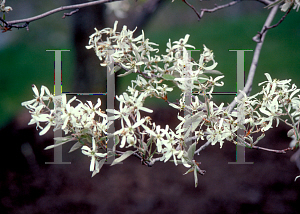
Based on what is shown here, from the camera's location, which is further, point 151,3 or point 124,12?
point 124,12

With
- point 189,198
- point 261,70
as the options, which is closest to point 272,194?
point 189,198

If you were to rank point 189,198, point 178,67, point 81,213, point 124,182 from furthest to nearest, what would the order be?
point 124,182 < point 189,198 < point 81,213 < point 178,67

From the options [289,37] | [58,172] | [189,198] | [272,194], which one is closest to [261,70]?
[289,37]

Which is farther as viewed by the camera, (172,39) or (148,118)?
(172,39)

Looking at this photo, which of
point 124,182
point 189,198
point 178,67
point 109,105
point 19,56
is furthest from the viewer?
point 19,56

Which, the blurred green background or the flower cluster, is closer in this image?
the flower cluster

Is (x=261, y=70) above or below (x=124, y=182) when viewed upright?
above

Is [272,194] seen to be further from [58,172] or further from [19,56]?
[19,56]

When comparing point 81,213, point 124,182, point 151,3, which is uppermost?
point 151,3

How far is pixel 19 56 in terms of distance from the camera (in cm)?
209

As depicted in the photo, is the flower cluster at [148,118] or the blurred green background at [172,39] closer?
the flower cluster at [148,118]

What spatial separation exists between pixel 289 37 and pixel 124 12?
4.75ft

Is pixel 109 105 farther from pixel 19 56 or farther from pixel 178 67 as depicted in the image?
pixel 19 56

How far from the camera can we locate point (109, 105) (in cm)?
80
